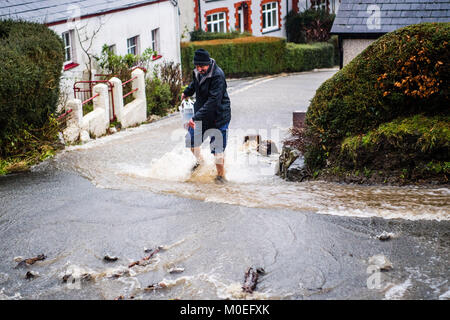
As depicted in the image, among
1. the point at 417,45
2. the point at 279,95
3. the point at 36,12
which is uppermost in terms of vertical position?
the point at 36,12

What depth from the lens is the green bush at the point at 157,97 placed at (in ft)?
60.1

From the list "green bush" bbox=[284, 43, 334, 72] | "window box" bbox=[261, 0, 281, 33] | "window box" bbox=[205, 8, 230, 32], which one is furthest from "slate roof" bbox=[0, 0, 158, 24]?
"window box" bbox=[261, 0, 281, 33]

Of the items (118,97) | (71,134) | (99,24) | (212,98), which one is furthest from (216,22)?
(212,98)

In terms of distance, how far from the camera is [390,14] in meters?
14.8

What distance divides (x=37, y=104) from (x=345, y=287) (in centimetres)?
734

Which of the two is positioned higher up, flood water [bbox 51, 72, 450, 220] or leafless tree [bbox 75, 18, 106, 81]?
leafless tree [bbox 75, 18, 106, 81]

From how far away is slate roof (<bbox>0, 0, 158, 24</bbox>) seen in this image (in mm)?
14828

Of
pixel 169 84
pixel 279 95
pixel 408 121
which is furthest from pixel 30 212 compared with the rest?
pixel 279 95

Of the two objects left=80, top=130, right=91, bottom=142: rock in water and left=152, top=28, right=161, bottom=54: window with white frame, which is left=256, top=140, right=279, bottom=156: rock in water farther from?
left=152, top=28, right=161, bottom=54: window with white frame

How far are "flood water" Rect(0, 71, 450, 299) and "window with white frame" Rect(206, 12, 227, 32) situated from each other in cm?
2447

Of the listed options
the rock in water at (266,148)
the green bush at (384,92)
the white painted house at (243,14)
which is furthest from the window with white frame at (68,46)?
the white painted house at (243,14)

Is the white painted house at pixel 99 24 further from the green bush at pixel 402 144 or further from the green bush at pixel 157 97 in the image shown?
the green bush at pixel 402 144
